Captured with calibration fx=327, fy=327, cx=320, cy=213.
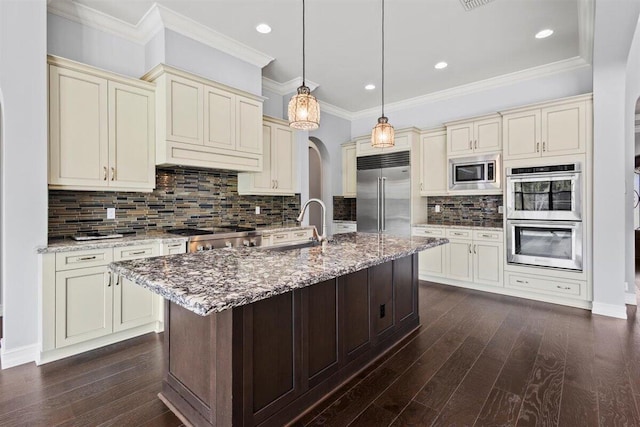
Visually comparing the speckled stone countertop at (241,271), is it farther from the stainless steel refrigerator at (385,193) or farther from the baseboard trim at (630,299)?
the baseboard trim at (630,299)

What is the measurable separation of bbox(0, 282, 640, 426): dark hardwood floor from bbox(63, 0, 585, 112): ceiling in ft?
9.88

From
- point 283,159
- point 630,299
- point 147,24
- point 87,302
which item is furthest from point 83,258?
point 630,299

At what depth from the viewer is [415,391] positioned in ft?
6.93

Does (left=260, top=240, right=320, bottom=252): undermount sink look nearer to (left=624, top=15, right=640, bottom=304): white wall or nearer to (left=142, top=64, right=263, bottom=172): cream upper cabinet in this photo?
(left=142, top=64, right=263, bottom=172): cream upper cabinet

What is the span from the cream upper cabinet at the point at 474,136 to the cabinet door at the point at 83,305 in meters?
4.47

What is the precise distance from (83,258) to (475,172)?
15.1ft

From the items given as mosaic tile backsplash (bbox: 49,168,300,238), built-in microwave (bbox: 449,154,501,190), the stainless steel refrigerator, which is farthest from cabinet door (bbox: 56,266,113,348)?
built-in microwave (bbox: 449,154,501,190)

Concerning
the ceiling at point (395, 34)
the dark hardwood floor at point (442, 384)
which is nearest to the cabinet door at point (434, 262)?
the dark hardwood floor at point (442, 384)

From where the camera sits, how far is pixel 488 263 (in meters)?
4.36

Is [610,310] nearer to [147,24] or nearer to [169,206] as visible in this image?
[169,206]

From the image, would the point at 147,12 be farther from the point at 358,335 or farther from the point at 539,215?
the point at 539,215

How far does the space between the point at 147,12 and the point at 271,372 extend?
11.0 ft

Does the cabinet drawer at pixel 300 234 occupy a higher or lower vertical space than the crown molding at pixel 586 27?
lower

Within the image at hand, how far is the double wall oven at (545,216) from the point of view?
12.1 ft
